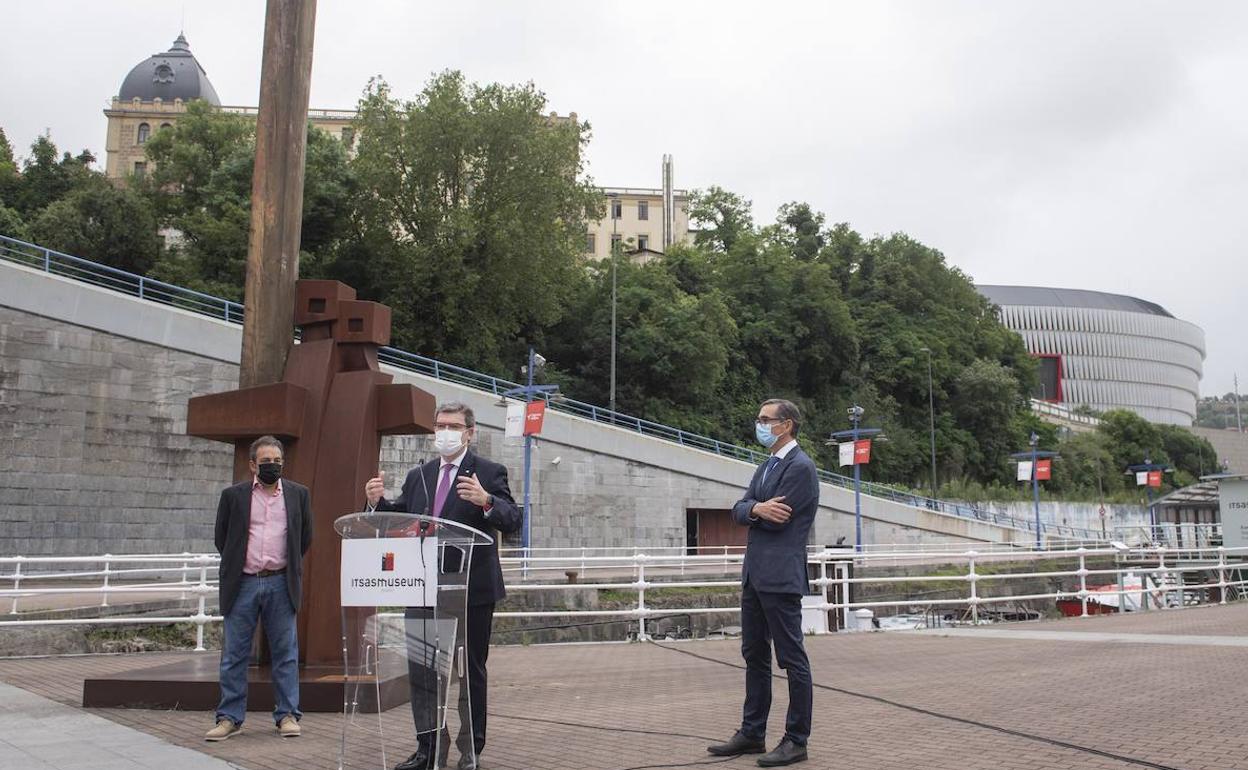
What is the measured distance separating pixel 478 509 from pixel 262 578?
1815 millimetres

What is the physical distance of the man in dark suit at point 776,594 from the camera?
229 inches

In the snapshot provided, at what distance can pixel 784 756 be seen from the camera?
220 inches

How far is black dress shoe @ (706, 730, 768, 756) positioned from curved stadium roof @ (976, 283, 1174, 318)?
126m

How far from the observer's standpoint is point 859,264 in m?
73.1

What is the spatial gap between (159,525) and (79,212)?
21053 millimetres

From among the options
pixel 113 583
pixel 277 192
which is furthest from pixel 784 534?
pixel 113 583

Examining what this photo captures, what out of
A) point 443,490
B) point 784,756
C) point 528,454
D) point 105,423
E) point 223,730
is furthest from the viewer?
point 528,454

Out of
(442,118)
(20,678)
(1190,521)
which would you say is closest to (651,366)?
(442,118)

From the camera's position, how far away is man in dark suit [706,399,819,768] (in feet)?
19.0

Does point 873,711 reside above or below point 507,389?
below

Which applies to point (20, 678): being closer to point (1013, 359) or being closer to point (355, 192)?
point (355, 192)

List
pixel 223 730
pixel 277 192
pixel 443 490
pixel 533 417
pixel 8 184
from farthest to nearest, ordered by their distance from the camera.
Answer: pixel 8 184, pixel 533 417, pixel 277 192, pixel 223 730, pixel 443 490

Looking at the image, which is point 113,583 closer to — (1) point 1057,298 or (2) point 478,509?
(2) point 478,509

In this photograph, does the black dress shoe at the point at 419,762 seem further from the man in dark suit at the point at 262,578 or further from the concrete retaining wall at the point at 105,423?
the concrete retaining wall at the point at 105,423
